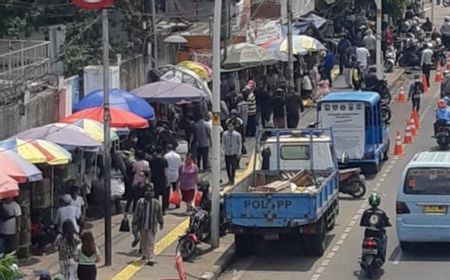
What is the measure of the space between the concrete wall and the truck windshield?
27.5 feet

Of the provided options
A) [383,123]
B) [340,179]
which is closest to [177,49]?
[383,123]

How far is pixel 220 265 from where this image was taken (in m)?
25.0

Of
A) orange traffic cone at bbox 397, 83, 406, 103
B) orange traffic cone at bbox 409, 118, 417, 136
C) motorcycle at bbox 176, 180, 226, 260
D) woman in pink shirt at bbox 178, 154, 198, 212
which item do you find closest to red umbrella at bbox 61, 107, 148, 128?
woman in pink shirt at bbox 178, 154, 198, 212

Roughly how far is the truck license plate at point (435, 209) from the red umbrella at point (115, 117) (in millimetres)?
7454

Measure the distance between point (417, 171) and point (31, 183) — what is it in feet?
23.3

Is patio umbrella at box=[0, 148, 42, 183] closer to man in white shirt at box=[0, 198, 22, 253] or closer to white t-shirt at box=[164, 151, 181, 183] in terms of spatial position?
man in white shirt at box=[0, 198, 22, 253]

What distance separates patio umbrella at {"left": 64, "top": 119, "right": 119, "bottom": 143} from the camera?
2750cm

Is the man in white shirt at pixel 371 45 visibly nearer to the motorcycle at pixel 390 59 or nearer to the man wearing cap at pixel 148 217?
the motorcycle at pixel 390 59

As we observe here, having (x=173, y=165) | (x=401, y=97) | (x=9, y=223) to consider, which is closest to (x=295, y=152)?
(x=173, y=165)

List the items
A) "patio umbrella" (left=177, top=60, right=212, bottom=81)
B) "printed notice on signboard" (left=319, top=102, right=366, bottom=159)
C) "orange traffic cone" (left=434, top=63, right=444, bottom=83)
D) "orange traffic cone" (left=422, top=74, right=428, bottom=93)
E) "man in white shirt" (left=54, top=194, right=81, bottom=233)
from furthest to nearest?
"orange traffic cone" (left=434, top=63, right=444, bottom=83) < "orange traffic cone" (left=422, top=74, right=428, bottom=93) < "patio umbrella" (left=177, top=60, right=212, bottom=81) < "printed notice on signboard" (left=319, top=102, right=366, bottom=159) < "man in white shirt" (left=54, top=194, right=81, bottom=233)

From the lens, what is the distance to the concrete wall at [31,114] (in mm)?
28281

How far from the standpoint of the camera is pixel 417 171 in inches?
987

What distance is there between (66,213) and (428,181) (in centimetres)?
654

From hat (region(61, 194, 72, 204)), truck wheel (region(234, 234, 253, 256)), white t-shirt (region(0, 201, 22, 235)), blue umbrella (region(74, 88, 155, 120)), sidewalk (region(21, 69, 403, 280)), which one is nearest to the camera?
white t-shirt (region(0, 201, 22, 235))
